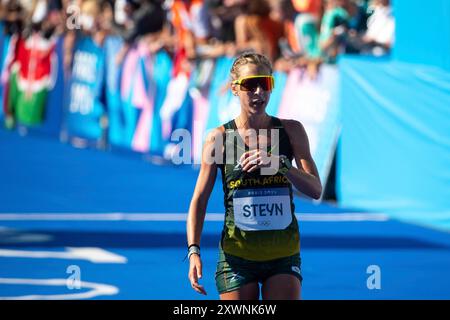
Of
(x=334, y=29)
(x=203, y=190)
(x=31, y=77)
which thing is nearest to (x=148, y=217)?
(x=334, y=29)

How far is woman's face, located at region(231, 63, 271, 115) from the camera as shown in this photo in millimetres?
6094

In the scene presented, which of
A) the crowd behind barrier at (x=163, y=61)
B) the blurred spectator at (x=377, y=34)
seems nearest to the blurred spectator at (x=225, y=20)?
the crowd behind barrier at (x=163, y=61)

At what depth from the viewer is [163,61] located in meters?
20.5

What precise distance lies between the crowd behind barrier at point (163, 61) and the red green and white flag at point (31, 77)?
3 centimetres

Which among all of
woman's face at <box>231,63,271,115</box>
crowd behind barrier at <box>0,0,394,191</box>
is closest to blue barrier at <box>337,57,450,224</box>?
crowd behind barrier at <box>0,0,394,191</box>

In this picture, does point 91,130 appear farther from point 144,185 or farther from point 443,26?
point 443,26

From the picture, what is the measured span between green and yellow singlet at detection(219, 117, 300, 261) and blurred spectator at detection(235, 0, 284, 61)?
10826mm

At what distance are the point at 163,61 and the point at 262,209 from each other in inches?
572

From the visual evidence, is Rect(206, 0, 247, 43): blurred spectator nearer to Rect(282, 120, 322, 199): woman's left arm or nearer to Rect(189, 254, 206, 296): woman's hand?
Rect(282, 120, 322, 199): woman's left arm

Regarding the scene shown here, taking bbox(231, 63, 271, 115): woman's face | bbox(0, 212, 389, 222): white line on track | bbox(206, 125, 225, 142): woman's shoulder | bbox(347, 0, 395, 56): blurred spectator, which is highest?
bbox(347, 0, 395, 56): blurred spectator

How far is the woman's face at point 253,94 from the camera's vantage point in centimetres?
609

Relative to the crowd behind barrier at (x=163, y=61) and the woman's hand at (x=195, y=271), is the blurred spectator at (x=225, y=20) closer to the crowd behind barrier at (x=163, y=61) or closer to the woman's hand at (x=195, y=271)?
the crowd behind barrier at (x=163, y=61)

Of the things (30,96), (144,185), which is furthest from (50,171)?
(30,96)

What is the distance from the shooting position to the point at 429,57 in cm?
1390
